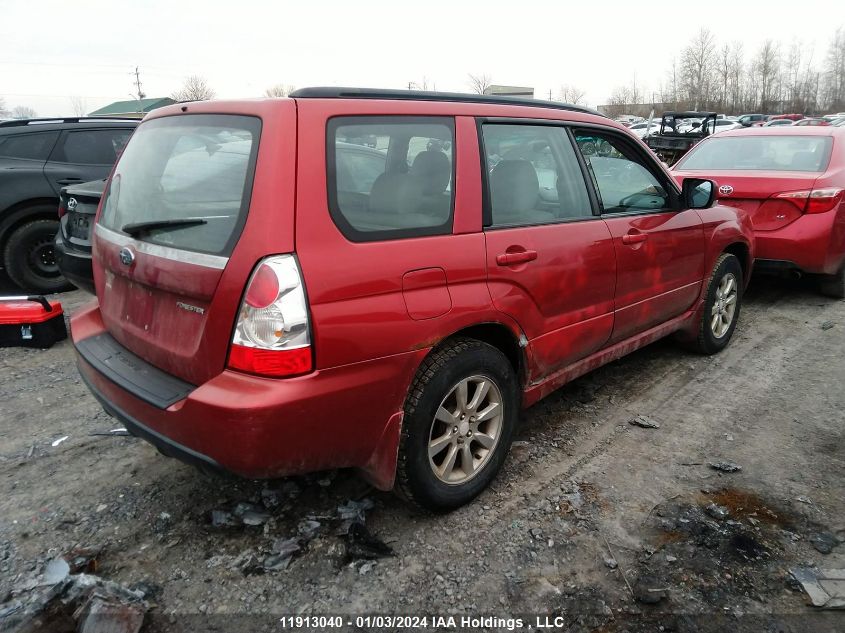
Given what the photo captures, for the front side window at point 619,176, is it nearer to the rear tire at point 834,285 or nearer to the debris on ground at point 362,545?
the debris on ground at point 362,545

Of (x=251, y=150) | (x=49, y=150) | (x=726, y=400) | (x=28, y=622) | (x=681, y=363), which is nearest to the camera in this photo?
(x=28, y=622)

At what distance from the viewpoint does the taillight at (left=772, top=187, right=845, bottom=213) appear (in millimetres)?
5555

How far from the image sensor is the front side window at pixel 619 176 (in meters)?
3.39

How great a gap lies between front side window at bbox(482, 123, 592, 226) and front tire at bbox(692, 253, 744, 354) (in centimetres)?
176

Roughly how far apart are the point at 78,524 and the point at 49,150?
5.38 meters

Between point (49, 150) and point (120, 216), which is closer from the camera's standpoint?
point (120, 216)

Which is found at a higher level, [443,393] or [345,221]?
[345,221]

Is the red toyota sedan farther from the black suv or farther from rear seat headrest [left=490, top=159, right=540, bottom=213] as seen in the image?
the black suv

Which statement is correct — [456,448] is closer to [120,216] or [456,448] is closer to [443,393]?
[443,393]

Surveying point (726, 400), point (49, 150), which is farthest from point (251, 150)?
point (49, 150)

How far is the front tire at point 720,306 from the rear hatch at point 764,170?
4.45 feet

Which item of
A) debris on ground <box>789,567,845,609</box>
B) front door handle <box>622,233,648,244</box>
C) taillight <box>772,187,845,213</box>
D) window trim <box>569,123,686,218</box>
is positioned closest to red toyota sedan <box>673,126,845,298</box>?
taillight <box>772,187,845,213</box>

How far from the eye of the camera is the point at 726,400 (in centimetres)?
391

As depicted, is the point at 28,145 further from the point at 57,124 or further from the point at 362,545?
the point at 362,545
